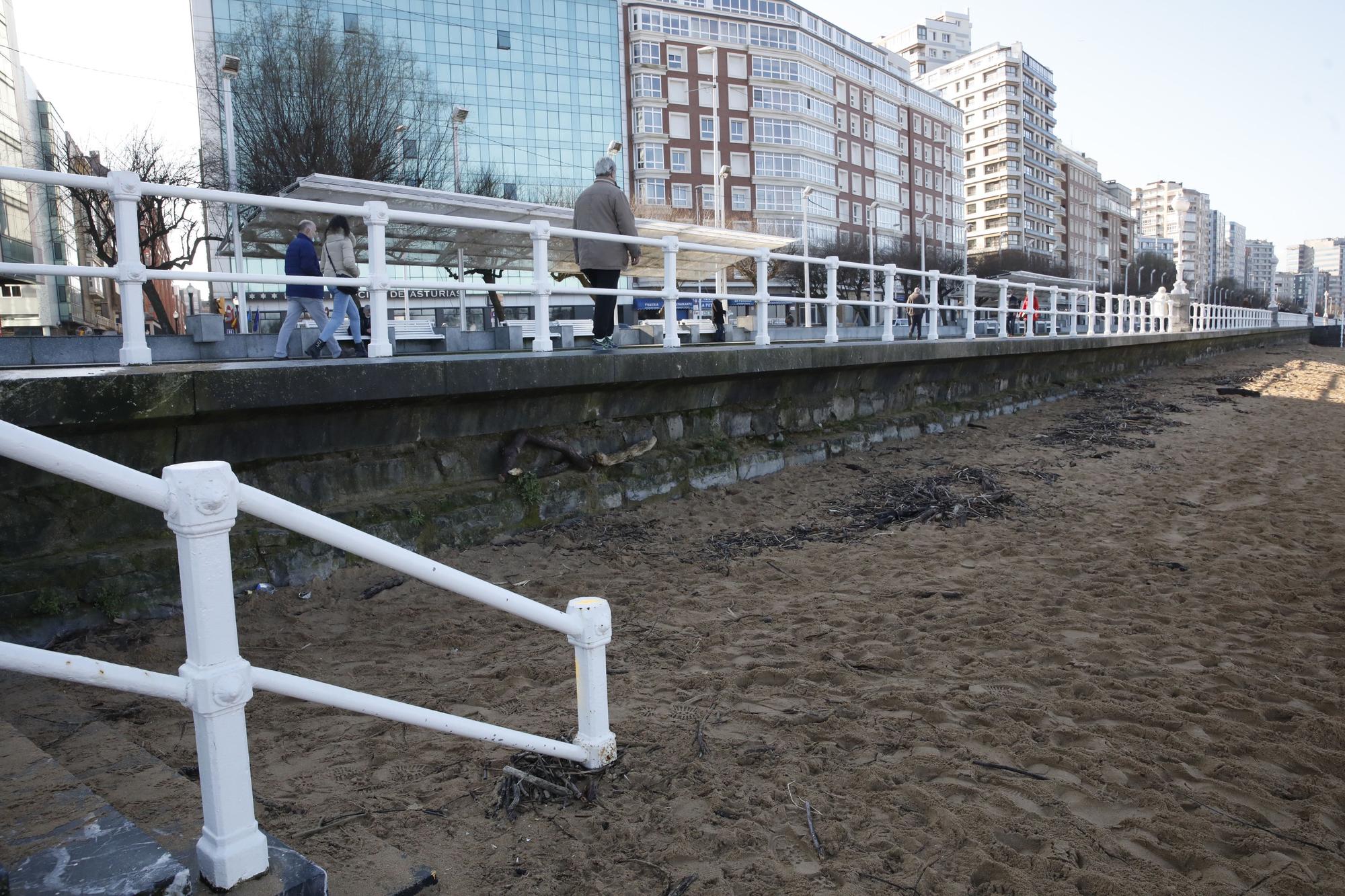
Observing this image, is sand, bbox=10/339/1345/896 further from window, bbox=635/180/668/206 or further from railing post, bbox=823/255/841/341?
window, bbox=635/180/668/206

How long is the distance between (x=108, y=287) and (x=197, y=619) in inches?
2268

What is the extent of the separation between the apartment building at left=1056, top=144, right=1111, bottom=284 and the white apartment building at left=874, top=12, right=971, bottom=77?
78.9 ft

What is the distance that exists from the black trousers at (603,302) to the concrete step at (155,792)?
210 inches

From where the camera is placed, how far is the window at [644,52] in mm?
64062

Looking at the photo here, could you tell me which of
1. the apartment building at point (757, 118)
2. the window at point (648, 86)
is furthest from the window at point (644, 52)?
the window at point (648, 86)

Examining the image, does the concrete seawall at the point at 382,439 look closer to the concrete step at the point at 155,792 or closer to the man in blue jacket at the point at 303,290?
the concrete step at the point at 155,792

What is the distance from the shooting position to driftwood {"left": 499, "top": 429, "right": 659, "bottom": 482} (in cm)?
688

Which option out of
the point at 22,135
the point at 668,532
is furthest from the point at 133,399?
the point at 22,135

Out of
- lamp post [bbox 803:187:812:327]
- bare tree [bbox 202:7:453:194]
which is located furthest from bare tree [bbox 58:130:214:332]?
lamp post [bbox 803:187:812:327]

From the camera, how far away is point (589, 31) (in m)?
58.0

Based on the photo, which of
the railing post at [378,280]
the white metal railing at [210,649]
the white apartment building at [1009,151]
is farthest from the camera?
the white apartment building at [1009,151]

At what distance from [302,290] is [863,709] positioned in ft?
21.7

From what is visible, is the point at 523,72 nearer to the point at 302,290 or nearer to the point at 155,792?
the point at 302,290

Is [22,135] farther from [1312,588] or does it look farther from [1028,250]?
[1028,250]
